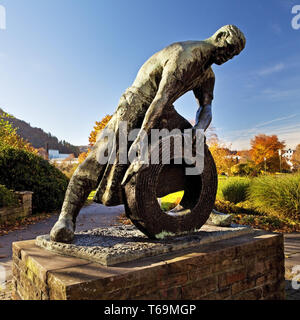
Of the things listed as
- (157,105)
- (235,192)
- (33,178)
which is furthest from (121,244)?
(33,178)

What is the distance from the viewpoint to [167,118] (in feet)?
9.27

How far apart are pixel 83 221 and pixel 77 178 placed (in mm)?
6005

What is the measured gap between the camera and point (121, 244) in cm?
243

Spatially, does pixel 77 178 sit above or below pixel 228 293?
above

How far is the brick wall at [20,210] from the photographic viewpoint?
7.75m

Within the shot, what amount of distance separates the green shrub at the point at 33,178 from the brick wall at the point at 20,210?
646 mm

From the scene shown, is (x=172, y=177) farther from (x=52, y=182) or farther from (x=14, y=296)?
(x=52, y=182)

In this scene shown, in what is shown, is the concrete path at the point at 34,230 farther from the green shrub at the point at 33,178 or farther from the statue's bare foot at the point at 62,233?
the statue's bare foot at the point at 62,233

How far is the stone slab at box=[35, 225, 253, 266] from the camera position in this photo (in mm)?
2178

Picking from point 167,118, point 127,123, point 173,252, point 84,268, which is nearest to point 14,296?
point 84,268

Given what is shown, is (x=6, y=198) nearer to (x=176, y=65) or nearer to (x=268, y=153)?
(x=176, y=65)

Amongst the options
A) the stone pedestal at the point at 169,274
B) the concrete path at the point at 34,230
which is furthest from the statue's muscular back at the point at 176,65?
the concrete path at the point at 34,230

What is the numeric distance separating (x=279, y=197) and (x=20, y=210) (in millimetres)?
7630

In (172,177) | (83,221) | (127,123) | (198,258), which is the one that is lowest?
(83,221)
